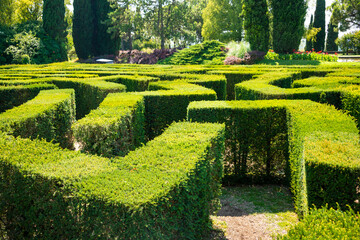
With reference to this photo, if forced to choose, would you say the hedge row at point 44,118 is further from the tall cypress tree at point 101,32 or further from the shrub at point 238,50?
the tall cypress tree at point 101,32

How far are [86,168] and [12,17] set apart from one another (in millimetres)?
47385

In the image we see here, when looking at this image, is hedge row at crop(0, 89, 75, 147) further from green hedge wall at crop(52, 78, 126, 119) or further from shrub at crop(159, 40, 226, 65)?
shrub at crop(159, 40, 226, 65)

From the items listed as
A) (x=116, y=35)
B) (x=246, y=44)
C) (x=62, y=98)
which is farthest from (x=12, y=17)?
(x=62, y=98)

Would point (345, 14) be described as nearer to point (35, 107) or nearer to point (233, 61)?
point (233, 61)

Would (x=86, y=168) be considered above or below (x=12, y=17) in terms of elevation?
below

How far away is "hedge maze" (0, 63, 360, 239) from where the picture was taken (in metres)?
2.97

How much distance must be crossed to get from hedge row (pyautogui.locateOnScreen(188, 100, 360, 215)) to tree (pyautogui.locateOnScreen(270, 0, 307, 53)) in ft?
65.0

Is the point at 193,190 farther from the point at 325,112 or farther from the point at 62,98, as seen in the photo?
the point at 62,98

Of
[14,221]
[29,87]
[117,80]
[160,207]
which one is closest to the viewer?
[160,207]

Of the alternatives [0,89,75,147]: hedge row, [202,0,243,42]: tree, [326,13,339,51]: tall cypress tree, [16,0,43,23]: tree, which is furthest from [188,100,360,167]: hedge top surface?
[16,0,43,23]: tree

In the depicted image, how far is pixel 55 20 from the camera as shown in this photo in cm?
3403

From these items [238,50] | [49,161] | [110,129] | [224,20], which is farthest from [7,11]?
[49,161]

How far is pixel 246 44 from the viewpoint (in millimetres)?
24766

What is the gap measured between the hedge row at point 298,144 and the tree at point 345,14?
36806 mm
